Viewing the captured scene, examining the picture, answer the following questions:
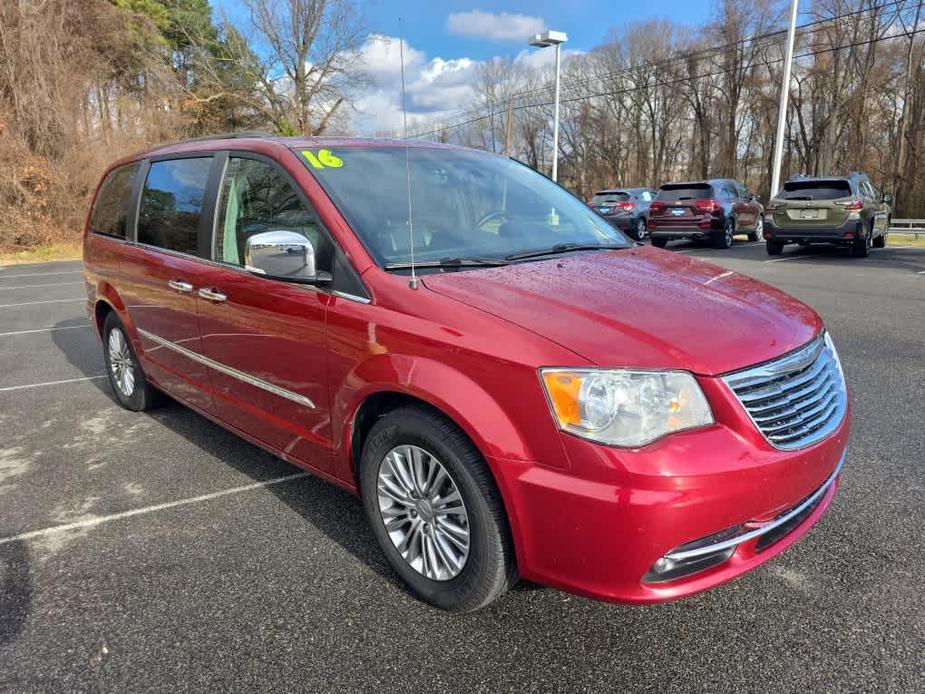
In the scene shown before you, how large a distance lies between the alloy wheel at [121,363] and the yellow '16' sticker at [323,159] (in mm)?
2501

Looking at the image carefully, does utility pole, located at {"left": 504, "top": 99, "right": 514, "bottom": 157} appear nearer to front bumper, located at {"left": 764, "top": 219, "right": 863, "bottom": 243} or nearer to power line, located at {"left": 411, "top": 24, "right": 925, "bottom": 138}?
power line, located at {"left": 411, "top": 24, "right": 925, "bottom": 138}

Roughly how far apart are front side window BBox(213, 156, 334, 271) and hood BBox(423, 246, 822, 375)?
26.5 inches

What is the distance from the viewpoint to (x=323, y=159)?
10.2ft

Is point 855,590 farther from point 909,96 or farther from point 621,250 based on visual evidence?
point 909,96

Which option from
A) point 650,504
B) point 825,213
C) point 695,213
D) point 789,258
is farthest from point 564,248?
point 695,213

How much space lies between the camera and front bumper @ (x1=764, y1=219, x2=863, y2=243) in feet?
43.4

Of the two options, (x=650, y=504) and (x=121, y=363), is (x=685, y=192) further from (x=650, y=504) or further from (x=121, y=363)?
(x=650, y=504)

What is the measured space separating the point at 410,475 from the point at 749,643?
1.34 metres

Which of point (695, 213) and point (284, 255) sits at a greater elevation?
point (284, 255)

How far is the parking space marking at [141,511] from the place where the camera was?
318 centimetres

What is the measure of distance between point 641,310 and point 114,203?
417 centimetres

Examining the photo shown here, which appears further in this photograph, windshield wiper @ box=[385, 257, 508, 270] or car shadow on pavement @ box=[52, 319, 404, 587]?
car shadow on pavement @ box=[52, 319, 404, 587]

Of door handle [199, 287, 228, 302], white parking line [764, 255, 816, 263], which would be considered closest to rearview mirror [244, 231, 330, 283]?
door handle [199, 287, 228, 302]

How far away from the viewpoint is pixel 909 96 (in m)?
31.4
